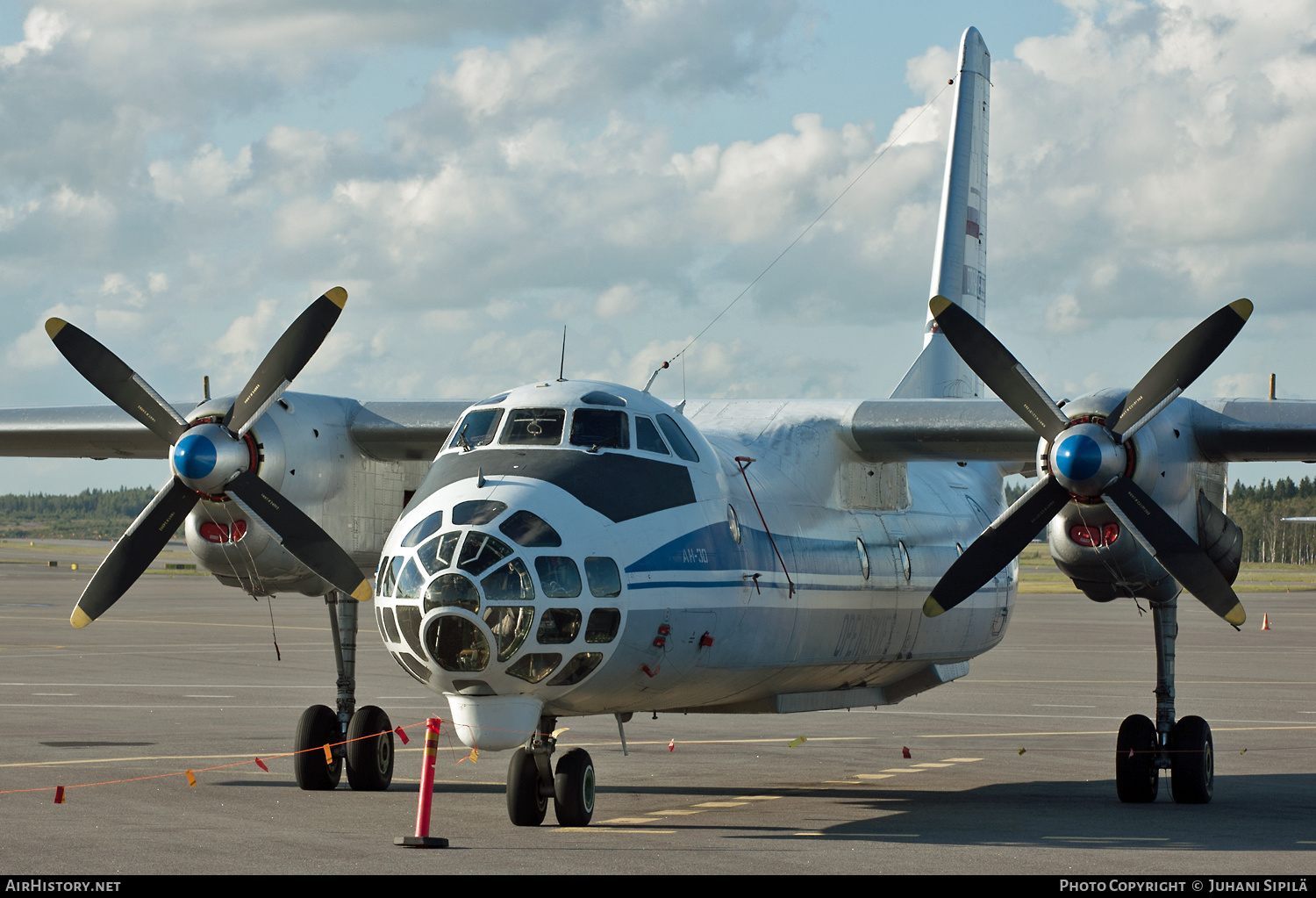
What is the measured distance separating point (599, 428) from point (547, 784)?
9.20ft

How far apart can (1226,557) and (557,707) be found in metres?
7.40

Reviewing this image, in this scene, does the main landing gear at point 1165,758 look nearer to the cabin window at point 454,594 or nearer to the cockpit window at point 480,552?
the cockpit window at point 480,552

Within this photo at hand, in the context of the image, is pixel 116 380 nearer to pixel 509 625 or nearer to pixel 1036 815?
pixel 509 625

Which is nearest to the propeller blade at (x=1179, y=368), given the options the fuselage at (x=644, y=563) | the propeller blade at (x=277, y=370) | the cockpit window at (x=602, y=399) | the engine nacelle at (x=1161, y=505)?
the engine nacelle at (x=1161, y=505)

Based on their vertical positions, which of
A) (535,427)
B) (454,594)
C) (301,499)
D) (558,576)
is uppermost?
(535,427)

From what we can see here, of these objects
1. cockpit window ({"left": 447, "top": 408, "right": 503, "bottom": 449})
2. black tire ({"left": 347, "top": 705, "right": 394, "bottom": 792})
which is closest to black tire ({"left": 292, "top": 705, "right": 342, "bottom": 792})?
black tire ({"left": 347, "top": 705, "right": 394, "bottom": 792})

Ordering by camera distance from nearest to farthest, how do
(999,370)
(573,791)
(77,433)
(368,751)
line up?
(573,791), (999,370), (368,751), (77,433)

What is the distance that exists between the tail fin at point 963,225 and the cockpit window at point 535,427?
30.8ft

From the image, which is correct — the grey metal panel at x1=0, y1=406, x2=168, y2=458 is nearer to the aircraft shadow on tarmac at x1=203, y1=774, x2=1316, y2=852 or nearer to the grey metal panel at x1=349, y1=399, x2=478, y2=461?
the grey metal panel at x1=349, y1=399, x2=478, y2=461

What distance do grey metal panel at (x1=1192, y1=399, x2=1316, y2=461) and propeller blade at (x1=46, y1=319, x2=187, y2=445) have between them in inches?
385

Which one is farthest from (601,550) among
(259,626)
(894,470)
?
(259,626)

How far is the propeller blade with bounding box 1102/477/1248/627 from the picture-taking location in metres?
13.6

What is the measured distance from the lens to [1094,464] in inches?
527

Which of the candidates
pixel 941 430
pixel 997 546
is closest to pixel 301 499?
pixel 941 430
